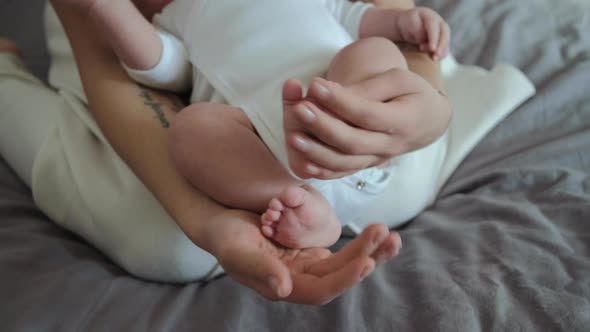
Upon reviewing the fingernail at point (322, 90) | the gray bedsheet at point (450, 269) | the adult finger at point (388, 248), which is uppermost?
the fingernail at point (322, 90)

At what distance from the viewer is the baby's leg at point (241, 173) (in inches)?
20.5

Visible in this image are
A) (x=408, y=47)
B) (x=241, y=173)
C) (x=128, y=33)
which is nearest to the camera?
(x=241, y=173)

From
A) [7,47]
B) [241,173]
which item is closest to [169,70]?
[241,173]

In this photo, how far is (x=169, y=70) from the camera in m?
0.76

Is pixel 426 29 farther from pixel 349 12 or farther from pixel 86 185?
pixel 86 185

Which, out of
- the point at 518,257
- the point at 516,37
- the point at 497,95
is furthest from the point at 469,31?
the point at 518,257

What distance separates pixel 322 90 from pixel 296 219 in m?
0.13

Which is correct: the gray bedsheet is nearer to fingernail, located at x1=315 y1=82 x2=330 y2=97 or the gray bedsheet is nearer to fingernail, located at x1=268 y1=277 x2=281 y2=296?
fingernail, located at x1=268 y1=277 x2=281 y2=296

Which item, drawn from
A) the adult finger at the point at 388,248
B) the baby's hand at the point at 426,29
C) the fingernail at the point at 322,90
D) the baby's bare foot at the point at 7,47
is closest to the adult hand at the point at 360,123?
the fingernail at the point at 322,90

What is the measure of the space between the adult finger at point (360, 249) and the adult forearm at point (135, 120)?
0.15m

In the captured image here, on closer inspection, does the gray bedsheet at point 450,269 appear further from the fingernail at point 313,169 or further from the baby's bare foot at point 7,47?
the baby's bare foot at point 7,47

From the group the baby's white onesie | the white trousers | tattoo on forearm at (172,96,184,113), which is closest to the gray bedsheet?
the white trousers

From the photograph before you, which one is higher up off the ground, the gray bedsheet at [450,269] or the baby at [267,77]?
the baby at [267,77]

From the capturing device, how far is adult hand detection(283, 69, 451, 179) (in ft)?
1.51
